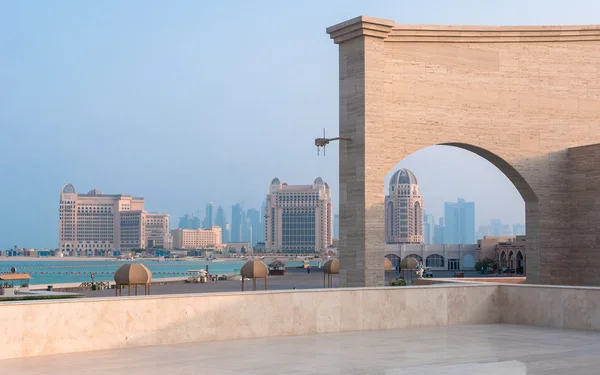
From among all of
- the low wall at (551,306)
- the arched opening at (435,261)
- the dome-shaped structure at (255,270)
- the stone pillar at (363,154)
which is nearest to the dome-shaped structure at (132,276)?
the dome-shaped structure at (255,270)

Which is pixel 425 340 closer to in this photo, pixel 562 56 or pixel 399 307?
pixel 399 307

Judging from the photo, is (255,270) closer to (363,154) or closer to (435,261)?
(363,154)

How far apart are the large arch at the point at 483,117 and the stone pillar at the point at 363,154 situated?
0.10 ft

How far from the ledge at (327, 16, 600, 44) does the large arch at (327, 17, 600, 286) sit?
0.03 meters

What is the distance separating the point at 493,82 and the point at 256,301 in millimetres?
14675

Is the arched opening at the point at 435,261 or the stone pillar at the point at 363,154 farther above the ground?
the stone pillar at the point at 363,154

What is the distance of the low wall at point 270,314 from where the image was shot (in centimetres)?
1097

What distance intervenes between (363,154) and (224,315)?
436 inches

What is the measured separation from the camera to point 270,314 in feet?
43.2

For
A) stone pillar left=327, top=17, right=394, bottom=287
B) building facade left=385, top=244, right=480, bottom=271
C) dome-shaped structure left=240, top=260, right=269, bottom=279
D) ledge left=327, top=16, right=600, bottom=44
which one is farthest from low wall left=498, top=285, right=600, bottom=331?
building facade left=385, top=244, right=480, bottom=271

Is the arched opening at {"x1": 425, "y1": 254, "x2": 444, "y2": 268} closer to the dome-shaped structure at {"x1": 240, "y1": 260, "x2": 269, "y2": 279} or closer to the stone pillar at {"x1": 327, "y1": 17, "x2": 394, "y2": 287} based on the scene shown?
the dome-shaped structure at {"x1": 240, "y1": 260, "x2": 269, "y2": 279}

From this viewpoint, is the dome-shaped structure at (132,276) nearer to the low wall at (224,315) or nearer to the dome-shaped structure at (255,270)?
the dome-shaped structure at (255,270)

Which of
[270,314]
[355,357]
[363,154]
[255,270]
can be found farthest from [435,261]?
[355,357]

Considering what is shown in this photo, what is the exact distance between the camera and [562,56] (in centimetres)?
2566
